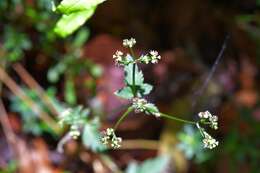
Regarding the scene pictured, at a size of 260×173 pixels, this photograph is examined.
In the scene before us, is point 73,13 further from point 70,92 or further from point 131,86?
point 70,92

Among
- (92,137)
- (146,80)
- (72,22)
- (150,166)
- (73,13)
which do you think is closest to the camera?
(73,13)

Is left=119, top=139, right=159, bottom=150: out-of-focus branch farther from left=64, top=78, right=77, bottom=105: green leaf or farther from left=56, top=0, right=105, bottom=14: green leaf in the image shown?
left=56, top=0, right=105, bottom=14: green leaf

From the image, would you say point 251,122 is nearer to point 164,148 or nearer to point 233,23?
point 164,148

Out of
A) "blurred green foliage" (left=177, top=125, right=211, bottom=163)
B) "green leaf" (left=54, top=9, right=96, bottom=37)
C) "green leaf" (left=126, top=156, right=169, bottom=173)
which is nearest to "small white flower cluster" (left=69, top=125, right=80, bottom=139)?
"green leaf" (left=54, top=9, right=96, bottom=37)

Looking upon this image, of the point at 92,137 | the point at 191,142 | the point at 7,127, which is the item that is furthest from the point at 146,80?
the point at 92,137

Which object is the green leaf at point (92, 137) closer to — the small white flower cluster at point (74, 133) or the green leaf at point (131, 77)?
the small white flower cluster at point (74, 133)

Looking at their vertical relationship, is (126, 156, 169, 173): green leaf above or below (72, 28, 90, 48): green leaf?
below
